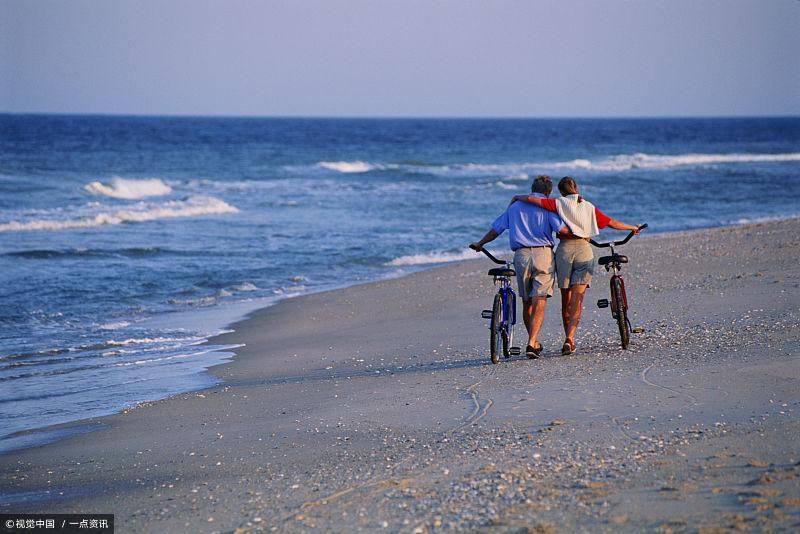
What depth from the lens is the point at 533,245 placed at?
318 inches

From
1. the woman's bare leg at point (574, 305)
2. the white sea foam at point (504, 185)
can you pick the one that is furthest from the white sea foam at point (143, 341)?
the white sea foam at point (504, 185)

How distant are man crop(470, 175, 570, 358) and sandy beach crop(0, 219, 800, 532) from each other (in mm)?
475

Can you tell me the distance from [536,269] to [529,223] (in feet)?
1.38

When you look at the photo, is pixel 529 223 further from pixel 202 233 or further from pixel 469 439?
pixel 202 233

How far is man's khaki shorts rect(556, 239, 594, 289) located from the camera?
814 cm

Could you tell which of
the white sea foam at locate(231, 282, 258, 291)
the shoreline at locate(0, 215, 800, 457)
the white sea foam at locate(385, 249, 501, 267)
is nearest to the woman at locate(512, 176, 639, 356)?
the shoreline at locate(0, 215, 800, 457)

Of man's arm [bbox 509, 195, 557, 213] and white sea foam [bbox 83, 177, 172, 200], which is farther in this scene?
white sea foam [bbox 83, 177, 172, 200]

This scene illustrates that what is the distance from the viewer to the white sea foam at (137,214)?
2339 cm

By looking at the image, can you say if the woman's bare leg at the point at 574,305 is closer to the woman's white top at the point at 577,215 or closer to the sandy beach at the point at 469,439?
the sandy beach at the point at 469,439

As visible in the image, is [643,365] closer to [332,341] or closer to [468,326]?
[468,326]

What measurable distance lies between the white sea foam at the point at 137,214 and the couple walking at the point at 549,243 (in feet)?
58.6

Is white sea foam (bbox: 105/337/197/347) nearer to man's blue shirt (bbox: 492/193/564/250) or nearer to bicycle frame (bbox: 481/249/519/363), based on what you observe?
bicycle frame (bbox: 481/249/519/363)

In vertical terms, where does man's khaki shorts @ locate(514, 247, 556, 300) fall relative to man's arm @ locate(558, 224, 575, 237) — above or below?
below

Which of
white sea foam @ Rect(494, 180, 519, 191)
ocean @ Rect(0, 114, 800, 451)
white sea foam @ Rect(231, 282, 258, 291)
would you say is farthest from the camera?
white sea foam @ Rect(494, 180, 519, 191)
